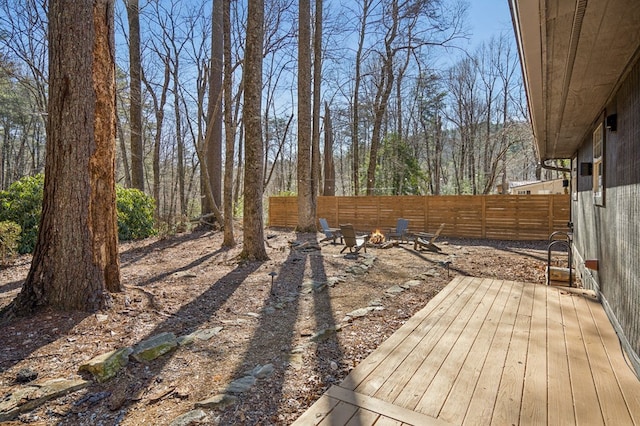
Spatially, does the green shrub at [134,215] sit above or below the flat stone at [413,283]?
above

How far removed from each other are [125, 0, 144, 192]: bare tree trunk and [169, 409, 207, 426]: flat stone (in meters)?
10.3

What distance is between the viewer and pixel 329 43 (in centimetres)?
1405

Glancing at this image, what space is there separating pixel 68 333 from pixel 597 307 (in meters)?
5.17

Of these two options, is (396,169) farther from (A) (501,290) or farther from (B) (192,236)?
(A) (501,290)

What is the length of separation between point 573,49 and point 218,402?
3.23 m

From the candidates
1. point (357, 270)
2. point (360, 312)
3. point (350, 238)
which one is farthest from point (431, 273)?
point (360, 312)

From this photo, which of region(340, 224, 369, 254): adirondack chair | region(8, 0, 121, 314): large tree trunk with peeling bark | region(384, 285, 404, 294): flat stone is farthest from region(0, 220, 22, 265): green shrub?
region(384, 285, 404, 294): flat stone

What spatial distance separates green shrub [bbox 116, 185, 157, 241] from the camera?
8.48 metres

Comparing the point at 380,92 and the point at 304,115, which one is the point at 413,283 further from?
the point at 380,92

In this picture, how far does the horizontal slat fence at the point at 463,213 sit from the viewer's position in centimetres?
914

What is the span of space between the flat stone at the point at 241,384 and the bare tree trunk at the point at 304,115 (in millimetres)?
8568

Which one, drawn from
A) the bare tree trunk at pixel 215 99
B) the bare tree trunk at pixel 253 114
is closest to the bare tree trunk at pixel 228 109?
the bare tree trunk at pixel 253 114

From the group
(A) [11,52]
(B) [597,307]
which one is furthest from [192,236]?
(B) [597,307]

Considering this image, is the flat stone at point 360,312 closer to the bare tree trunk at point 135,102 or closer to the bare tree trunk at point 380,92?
the bare tree trunk at point 135,102
